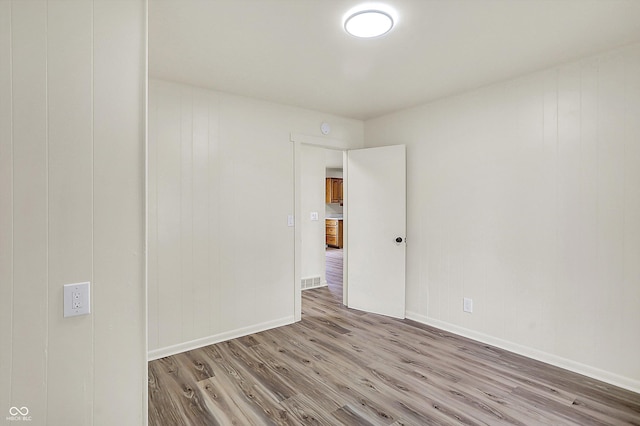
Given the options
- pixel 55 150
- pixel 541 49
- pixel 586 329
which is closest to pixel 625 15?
pixel 541 49

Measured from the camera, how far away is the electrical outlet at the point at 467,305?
3.17 metres

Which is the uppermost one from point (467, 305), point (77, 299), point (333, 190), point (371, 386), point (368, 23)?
point (368, 23)

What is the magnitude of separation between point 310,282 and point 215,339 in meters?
2.23

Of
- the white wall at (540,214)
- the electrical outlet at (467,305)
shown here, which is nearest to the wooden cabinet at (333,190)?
the white wall at (540,214)

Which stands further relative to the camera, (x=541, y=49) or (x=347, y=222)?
(x=347, y=222)

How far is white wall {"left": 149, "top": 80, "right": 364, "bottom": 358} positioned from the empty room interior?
22 millimetres

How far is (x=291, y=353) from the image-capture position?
2865 mm

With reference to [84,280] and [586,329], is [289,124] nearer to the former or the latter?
[84,280]

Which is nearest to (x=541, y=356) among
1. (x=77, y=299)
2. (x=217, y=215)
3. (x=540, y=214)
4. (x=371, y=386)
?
(x=540, y=214)

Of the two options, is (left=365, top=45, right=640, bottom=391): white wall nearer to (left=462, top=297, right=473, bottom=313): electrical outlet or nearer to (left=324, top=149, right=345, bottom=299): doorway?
(left=462, top=297, right=473, bottom=313): electrical outlet

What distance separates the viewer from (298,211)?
144 inches

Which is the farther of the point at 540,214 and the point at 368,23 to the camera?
the point at 540,214

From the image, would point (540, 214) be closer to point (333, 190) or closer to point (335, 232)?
point (335, 232)

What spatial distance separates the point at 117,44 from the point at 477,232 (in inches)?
123
